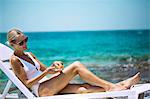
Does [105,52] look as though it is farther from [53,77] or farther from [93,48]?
[53,77]

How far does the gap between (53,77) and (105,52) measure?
791 cm

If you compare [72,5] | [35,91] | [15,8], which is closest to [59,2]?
[72,5]

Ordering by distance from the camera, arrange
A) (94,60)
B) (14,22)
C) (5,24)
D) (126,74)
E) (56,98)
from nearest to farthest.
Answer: (56,98), (126,74), (5,24), (14,22), (94,60)

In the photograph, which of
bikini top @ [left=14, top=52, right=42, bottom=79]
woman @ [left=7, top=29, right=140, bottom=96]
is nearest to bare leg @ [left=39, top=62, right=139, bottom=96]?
woman @ [left=7, top=29, right=140, bottom=96]

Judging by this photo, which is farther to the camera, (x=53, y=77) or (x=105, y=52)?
(x=105, y=52)

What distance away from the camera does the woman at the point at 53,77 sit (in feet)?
8.30

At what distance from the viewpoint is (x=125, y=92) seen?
2424 mm

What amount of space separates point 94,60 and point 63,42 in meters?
3.86

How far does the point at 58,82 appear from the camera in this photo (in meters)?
2.64

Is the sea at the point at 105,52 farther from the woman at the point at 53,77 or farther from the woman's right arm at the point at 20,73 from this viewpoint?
the woman's right arm at the point at 20,73

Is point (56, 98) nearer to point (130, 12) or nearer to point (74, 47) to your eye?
point (130, 12)

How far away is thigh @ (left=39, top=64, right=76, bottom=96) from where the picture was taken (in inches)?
103

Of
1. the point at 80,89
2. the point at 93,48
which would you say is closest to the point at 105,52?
the point at 93,48

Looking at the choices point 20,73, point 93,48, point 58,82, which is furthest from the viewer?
point 93,48
